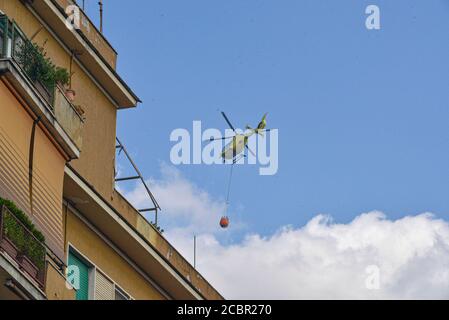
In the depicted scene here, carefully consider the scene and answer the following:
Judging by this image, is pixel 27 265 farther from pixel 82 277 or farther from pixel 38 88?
pixel 82 277

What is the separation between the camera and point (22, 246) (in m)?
29.0

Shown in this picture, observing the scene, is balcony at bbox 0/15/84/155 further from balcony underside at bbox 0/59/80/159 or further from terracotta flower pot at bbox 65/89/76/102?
terracotta flower pot at bbox 65/89/76/102

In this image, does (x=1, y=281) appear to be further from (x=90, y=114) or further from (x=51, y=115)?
(x=90, y=114)

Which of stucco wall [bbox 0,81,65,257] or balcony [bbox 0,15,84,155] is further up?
balcony [bbox 0,15,84,155]

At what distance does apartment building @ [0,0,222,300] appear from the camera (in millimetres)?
30156

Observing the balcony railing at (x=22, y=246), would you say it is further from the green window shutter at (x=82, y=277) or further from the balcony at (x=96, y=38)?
the balcony at (x=96, y=38)

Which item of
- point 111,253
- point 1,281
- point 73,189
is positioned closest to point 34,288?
point 1,281

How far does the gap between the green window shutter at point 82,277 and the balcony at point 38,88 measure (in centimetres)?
301

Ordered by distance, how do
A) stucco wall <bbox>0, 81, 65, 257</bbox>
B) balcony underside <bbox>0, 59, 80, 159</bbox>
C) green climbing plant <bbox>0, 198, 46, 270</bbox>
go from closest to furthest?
1. green climbing plant <bbox>0, 198, 46, 270</bbox>
2. balcony underside <bbox>0, 59, 80, 159</bbox>
3. stucco wall <bbox>0, 81, 65, 257</bbox>

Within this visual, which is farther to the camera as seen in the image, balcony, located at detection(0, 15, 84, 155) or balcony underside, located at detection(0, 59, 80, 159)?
balcony, located at detection(0, 15, 84, 155)

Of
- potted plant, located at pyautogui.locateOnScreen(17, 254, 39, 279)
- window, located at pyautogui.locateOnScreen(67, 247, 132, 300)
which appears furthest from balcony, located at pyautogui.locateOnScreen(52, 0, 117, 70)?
potted plant, located at pyautogui.locateOnScreen(17, 254, 39, 279)

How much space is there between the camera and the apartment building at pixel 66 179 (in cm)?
3016
